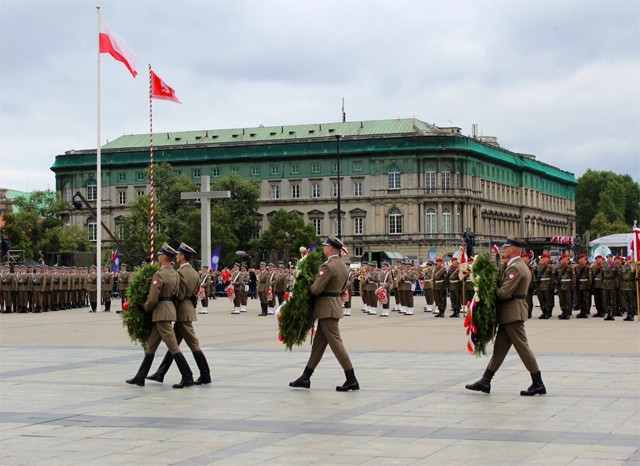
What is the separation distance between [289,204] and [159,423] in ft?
361

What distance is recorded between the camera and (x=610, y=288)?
1206 inches

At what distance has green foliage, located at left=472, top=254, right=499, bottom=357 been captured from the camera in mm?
13062

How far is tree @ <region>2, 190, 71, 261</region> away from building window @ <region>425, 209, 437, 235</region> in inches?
1533

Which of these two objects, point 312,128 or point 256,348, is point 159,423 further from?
point 312,128

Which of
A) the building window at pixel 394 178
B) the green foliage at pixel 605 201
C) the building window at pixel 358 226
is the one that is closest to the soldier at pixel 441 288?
the building window at pixel 394 178

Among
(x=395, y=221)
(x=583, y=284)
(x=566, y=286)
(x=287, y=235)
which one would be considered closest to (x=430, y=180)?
(x=395, y=221)

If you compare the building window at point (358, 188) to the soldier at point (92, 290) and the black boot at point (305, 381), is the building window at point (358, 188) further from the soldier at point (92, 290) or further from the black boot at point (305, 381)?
the black boot at point (305, 381)

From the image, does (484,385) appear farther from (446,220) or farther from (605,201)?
(605,201)

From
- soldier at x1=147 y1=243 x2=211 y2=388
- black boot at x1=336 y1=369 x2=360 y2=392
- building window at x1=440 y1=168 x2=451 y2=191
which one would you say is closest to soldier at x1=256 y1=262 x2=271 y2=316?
soldier at x1=147 y1=243 x2=211 y2=388

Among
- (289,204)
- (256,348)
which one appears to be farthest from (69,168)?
(256,348)

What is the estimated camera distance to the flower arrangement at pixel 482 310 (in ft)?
42.9

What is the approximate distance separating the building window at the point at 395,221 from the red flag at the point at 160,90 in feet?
258

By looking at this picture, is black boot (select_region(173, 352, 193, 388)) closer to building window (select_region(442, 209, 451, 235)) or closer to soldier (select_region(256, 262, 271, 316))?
soldier (select_region(256, 262, 271, 316))

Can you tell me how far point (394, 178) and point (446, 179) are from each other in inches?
225
